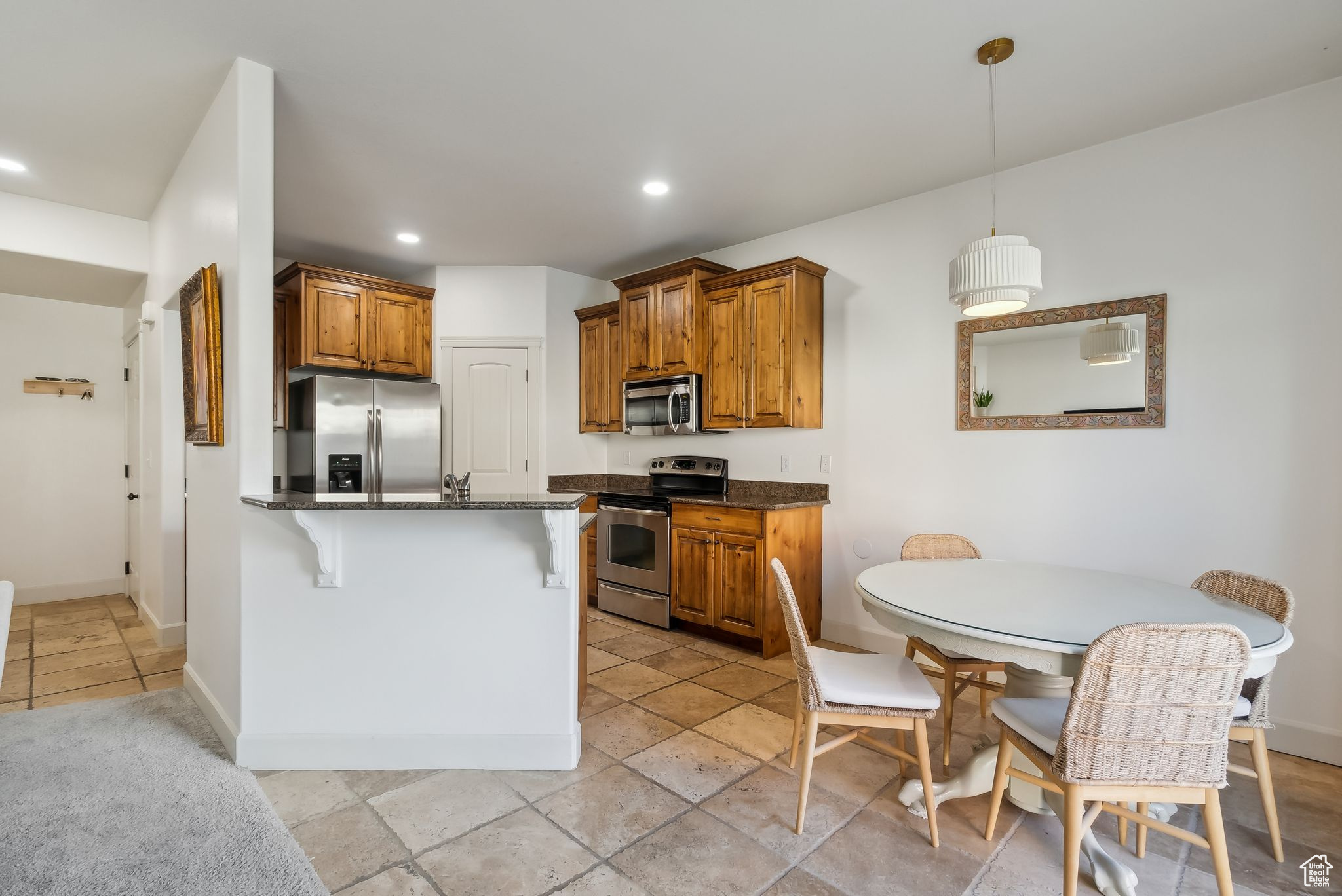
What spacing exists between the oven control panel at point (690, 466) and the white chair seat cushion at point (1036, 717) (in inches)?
110

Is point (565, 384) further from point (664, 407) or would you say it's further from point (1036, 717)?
point (1036, 717)

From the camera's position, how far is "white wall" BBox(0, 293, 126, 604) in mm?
4898

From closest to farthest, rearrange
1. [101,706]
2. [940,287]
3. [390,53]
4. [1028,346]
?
[390,53] → [101,706] → [1028,346] → [940,287]

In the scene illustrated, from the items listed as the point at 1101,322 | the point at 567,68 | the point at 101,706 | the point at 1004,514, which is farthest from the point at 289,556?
the point at 1101,322

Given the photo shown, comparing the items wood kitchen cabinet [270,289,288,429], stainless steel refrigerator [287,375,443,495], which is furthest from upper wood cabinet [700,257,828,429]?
wood kitchen cabinet [270,289,288,429]

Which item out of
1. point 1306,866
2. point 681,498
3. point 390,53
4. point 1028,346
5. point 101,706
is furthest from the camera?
point 681,498

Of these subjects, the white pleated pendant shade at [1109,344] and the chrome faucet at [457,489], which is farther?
the white pleated pendant shade at [1109,344]

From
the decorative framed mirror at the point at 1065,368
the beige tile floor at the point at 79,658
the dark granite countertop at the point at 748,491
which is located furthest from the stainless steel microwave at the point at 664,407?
the beige tile floor at the point at 79,658

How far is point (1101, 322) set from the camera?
3.07 metres

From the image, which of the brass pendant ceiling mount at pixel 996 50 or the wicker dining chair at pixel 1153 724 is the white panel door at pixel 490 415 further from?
the wicker dining chair at pixel 1153 724

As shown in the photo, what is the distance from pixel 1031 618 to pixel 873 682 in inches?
20.9

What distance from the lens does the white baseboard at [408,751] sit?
8.03ft

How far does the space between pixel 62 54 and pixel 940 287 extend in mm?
4034

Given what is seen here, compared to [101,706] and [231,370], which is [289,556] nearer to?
[231,370]
